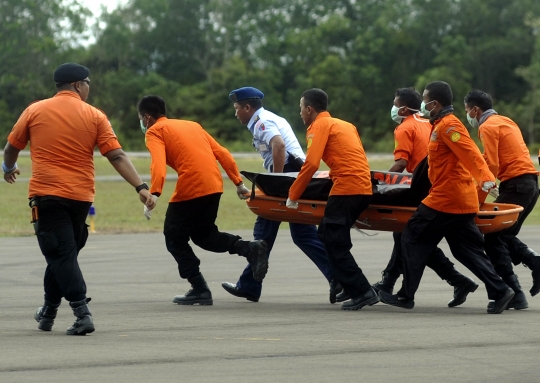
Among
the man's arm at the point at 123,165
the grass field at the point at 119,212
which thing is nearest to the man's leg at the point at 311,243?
the man's arm at the point at 123,165

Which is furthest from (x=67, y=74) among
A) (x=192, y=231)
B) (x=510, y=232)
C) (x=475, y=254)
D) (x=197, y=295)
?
(x=510, y=232)

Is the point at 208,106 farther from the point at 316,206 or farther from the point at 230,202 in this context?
the point at 316,206

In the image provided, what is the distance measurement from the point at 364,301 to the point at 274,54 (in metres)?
83.1

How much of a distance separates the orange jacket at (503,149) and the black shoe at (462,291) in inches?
37.0

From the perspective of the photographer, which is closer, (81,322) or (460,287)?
(81,322)

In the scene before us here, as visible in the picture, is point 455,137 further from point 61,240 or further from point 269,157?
point 61,240

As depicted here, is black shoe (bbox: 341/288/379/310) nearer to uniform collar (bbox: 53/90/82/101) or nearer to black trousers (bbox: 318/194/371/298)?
black trousers (bbox: 318/194/371/298)

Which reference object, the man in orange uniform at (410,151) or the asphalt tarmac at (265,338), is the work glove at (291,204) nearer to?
the asphalt tarmac at (265,338)

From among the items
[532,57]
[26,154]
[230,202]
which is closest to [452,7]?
[532,57]

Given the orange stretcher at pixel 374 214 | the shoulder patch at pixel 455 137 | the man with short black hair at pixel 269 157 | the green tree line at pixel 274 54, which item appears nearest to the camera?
the shoulder patch at pixel 455 137

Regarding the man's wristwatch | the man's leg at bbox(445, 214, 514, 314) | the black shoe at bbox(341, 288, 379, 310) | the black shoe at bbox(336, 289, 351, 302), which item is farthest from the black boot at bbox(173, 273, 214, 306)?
the man's leg at bbox(445, 214, 514, 314)

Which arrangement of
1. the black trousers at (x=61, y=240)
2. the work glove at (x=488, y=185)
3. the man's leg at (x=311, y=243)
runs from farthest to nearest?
the man's leg at (x=311, y=243)
the work glove at (x=488, y=185)
the black trousers at (x=61, y=240)

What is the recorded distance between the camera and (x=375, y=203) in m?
9.70

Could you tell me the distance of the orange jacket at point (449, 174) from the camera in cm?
906
